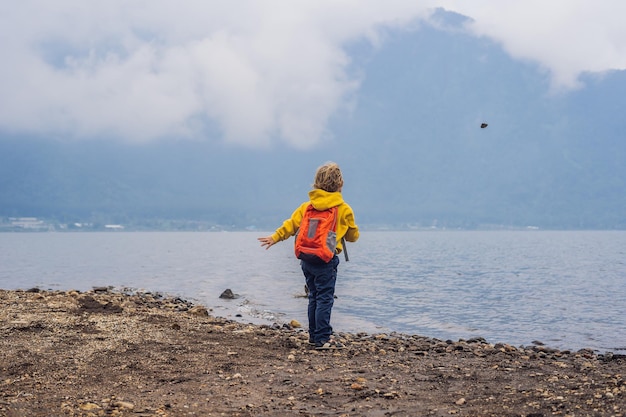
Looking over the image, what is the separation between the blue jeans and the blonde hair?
1164 mm

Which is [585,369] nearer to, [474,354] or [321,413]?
[474,354]

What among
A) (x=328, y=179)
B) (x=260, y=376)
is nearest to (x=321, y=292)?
(x=328, y=179)

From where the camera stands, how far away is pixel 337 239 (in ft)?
32.2

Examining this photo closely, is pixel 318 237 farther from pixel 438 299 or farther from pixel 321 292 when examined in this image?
pixel 438 299

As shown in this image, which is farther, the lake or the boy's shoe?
the lake

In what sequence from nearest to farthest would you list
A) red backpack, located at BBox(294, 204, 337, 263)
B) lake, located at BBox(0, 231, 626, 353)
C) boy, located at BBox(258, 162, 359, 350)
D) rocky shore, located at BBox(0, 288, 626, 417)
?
rocky shore, located at BBox(0, 288, 626, 417) < red backpack, located at BBox(294, 204, 337, 263) < boy, located at BBox(258, 162, 359, 350) < lake, located at BBox(0, 231, 626, 353)

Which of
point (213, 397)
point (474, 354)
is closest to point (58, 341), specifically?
point (213, 397)

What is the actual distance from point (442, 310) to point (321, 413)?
50.6ft

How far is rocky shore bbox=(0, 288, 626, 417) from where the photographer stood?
20.4ft

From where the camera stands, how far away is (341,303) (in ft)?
72.7

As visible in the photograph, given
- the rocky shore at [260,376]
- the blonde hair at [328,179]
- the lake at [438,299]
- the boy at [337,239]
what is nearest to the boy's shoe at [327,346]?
the boy at [337,239]

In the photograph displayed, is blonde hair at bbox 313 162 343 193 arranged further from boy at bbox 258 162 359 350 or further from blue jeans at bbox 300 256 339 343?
blue jeans at bbox 300 256 339 343

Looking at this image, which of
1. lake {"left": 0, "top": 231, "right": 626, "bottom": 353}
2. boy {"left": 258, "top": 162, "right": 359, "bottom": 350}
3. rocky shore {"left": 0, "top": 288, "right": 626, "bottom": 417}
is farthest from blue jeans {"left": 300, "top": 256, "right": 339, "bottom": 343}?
lake {"left": 0, "top": 231, "right": 626, "bottom": 353}

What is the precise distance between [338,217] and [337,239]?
358mm
